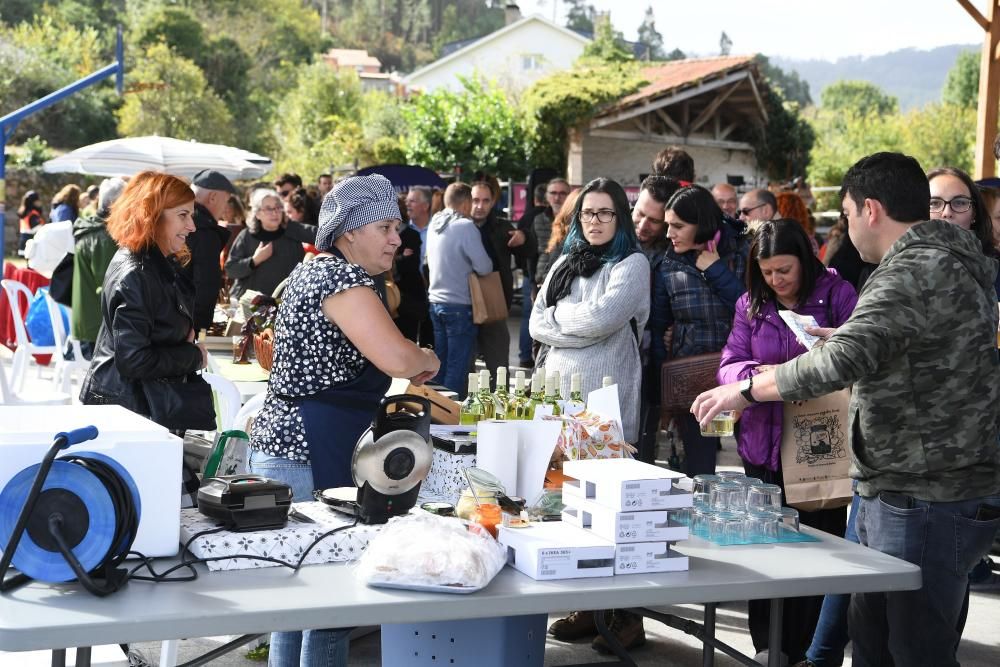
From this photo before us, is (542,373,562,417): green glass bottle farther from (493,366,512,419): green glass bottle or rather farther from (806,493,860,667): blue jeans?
(806,493,860,667): blue jeans

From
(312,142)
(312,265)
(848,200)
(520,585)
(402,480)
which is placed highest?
(312,142)

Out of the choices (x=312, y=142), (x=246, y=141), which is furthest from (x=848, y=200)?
(x=246, y=141)

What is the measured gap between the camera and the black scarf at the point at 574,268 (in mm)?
4227

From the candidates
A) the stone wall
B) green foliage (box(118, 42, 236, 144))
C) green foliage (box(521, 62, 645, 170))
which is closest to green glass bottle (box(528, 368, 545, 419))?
green foliage (box(521, 62, 645, 170))

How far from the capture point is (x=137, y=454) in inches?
86.4

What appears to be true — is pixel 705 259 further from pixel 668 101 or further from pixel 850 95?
pixel 850 95

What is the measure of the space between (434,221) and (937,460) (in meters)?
5.42

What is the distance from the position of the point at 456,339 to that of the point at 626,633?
394 centimetres

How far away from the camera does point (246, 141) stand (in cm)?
5397

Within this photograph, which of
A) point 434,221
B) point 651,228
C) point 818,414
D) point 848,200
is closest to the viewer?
point 848,200

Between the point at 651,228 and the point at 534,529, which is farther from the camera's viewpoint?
the point at 651,228

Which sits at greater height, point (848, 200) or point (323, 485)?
point (848, 200)

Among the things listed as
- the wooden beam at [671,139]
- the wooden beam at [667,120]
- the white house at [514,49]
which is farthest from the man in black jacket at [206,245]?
the white house at [514,49]

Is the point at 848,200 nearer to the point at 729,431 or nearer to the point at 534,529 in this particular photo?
the point at 729,431
